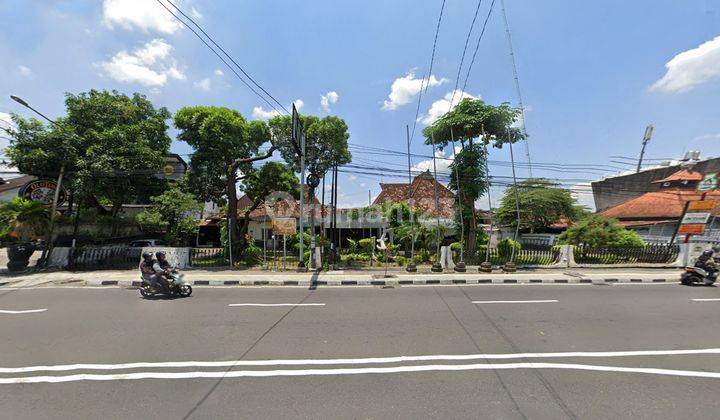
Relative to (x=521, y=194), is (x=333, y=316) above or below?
below

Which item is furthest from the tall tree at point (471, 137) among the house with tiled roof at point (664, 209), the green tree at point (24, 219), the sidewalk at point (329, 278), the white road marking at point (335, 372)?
the green tree at point (24, 219)

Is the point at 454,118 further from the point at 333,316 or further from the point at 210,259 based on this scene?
the point at 210,259

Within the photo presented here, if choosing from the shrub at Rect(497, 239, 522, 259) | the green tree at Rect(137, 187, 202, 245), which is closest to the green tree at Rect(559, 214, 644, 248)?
the shrub at Rect(497, 239, 522, 259)

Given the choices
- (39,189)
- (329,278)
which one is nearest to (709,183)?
(329,278)

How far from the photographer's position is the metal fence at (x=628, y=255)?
679 inches

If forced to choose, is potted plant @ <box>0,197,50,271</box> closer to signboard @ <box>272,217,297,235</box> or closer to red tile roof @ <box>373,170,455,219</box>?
signboard @ <box>272,217,297,235</box>

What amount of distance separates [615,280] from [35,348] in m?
17.5

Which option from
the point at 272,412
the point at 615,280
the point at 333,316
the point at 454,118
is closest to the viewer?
the point at 272,412

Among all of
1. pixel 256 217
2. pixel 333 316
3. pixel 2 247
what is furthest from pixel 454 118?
pixel 2 247

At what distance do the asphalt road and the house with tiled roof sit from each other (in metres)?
19.3

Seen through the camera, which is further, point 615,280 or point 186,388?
point 615,280

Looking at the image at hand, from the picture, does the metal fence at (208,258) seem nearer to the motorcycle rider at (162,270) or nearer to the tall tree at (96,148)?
the tall tree at (96,148)

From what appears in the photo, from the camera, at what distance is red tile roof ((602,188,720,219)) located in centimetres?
2191

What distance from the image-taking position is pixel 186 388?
3.68 metres
